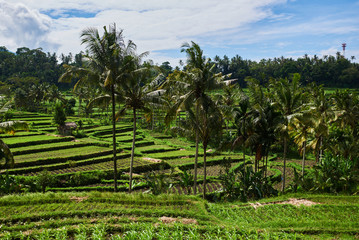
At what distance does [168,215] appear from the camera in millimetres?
11211

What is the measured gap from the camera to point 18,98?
2386 inches

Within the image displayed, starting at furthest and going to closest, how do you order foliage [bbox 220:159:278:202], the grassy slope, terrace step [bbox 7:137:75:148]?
terrace step [bbox 7:137:75:148]
foliage [bbox 220:159:278:202]
the grassy slope

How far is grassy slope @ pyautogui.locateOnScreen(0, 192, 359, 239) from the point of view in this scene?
31.4 ft

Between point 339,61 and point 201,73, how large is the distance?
3747 inches

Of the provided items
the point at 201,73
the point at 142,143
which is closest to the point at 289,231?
the point at 201,73

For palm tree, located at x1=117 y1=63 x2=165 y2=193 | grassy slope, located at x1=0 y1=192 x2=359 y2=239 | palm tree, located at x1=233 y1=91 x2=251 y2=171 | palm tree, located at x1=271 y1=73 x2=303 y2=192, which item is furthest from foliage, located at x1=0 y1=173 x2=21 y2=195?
palm tree, located at x1=271 y1=73 x2=303 y2=192

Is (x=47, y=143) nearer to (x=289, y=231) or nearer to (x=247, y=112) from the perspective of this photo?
(x=247, y=112)

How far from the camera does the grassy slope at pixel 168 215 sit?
31.4 ft

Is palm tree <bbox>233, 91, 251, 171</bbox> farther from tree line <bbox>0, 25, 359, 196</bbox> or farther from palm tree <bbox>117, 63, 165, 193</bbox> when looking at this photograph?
palm tree <bbox>117, 63, 165, 193</bbox>

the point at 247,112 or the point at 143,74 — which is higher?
the point at 143,74

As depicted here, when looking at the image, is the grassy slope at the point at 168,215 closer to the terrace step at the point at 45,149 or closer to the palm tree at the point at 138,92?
the palm tree at the point at 138,92

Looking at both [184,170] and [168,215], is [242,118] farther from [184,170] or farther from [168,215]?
[168,215]

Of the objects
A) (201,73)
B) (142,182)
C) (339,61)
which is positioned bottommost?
(142,182)

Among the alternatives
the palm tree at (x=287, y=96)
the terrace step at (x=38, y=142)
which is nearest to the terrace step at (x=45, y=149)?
the terrace step at (x=38, y=142)
